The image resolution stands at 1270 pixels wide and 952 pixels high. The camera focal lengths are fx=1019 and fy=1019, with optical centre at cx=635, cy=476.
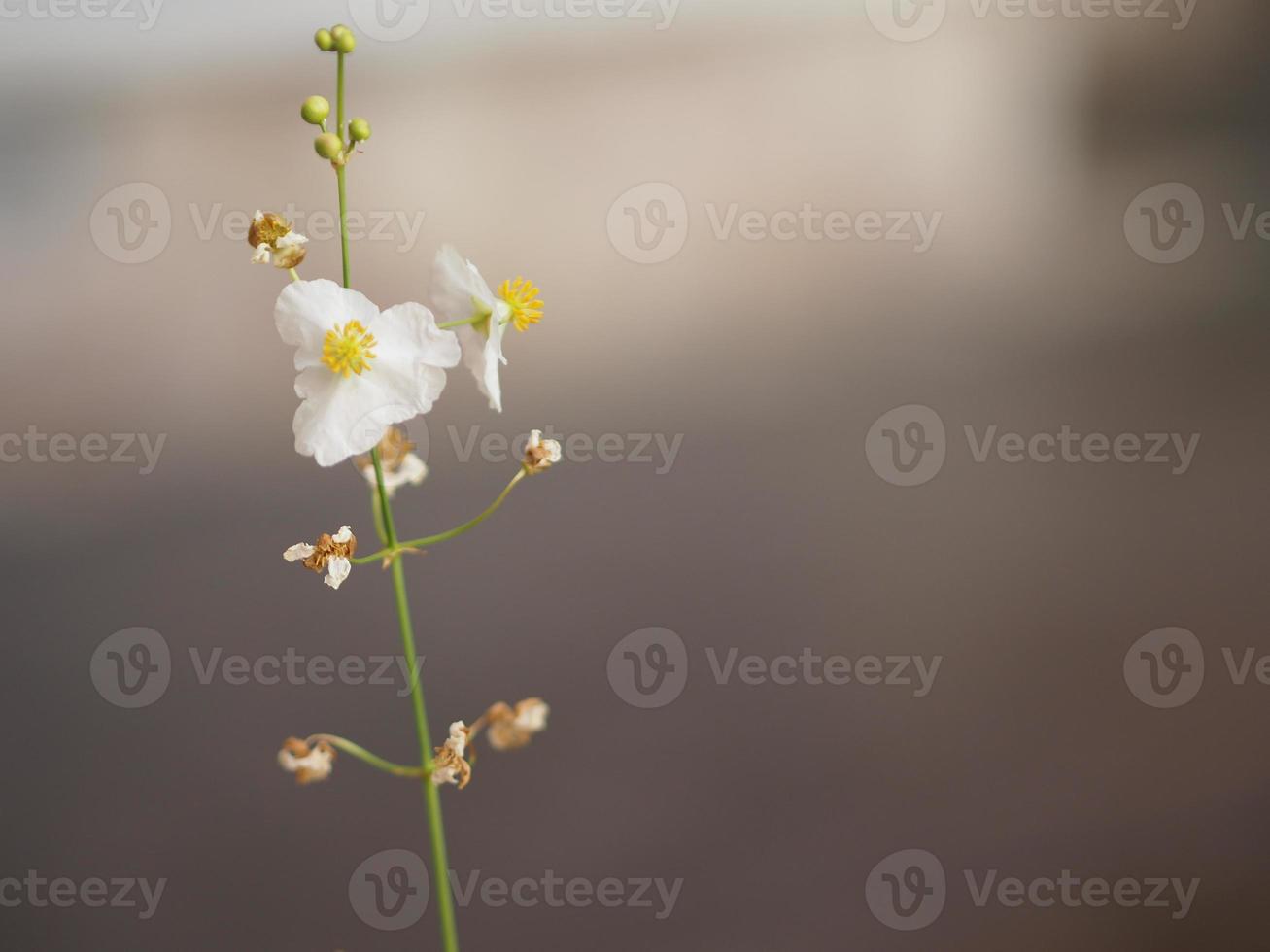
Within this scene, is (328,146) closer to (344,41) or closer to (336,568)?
(344,41)

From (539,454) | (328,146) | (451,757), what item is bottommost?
(451,757)

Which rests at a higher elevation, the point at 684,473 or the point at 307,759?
the point at 684,473

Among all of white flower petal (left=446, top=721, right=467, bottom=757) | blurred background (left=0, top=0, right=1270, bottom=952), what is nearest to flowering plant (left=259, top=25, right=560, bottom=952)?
white flower petal (left=446, top=721, right=467, bottom=757)

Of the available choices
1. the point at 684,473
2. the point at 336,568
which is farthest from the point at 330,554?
the point at 684,473

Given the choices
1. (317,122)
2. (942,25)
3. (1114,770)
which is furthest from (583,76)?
(317,122)

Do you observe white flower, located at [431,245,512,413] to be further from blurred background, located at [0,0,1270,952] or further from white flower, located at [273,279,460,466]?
blurred background, located at [0,0,1270,952]

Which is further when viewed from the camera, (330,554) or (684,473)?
(684,473)
